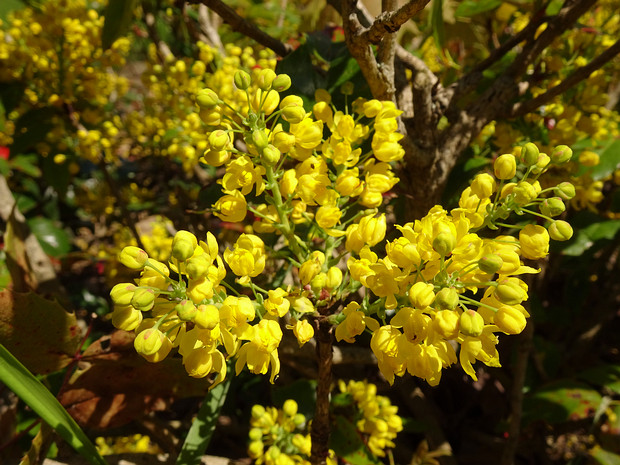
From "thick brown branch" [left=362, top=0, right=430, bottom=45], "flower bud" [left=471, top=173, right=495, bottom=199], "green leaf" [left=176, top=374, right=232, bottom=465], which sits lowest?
"green leaf" [left=176, top=374, right=232, bottom=465]

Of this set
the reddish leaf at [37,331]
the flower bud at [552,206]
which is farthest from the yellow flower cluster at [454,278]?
the reddish leaf at [37,331]

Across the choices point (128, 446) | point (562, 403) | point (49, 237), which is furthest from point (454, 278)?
point (49, 237)

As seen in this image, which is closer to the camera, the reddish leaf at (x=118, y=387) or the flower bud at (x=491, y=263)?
the flower bud at (x=491, y=263)

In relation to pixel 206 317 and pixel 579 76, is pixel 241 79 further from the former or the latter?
pixel 579 76

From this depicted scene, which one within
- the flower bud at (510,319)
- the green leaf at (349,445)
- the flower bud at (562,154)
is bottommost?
the green leaf at (349,445)

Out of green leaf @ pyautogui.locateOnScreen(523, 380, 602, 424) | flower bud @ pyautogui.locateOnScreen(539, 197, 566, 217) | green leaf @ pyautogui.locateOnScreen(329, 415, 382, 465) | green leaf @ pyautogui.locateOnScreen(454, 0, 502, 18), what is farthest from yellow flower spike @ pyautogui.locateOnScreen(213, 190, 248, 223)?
green leaf @ pyautogui.locateOnScreen(523, 380, 602, 424)

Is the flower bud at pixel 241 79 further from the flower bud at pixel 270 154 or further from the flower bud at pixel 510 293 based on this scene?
the flower bud at pixel 510 293

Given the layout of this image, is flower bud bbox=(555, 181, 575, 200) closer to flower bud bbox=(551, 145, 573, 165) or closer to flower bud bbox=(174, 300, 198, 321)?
flower bud bbox=(551, 145, 573, 165)
